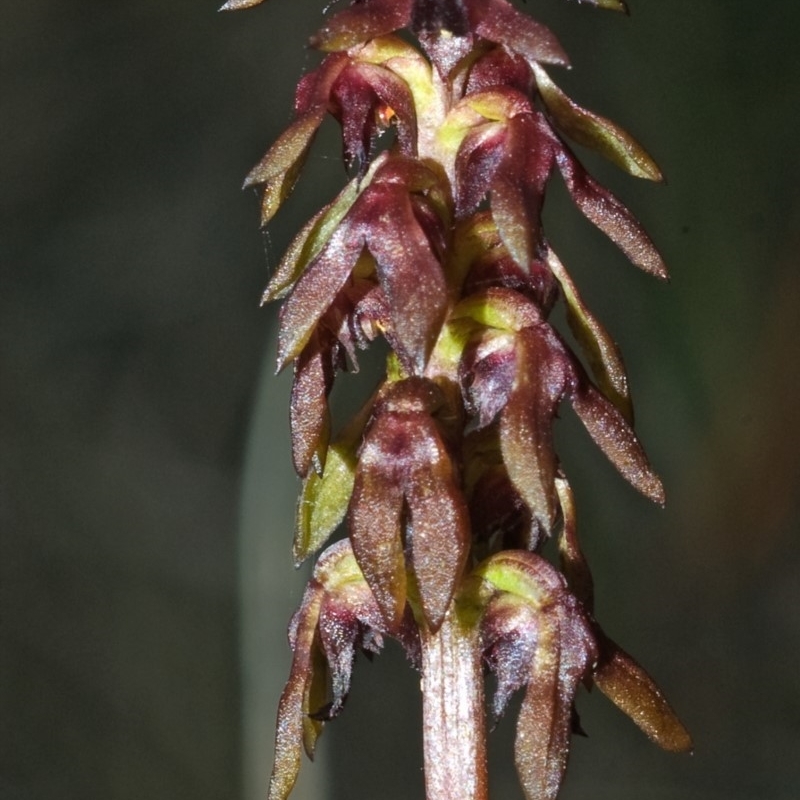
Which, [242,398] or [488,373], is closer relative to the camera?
[488,373]

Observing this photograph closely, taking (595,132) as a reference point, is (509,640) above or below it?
below

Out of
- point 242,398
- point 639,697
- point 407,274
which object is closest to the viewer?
point 407,274

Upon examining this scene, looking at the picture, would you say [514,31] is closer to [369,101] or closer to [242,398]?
[369,101]

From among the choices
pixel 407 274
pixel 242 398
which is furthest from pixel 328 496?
pixel 242 398

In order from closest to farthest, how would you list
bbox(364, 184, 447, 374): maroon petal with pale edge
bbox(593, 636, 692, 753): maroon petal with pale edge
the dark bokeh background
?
bbox(364, 184, 447, 374): maroon petal with pale edge
bbox(593, 636, 692, 753): maroon petal with pale edge
the dark bokeh background

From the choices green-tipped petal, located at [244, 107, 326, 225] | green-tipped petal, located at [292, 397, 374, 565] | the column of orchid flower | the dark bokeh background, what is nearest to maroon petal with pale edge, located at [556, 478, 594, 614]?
the column of orchid flower

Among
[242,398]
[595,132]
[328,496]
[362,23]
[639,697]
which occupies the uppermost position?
[362,23]

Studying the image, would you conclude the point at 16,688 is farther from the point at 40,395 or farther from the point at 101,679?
the point at 40,395

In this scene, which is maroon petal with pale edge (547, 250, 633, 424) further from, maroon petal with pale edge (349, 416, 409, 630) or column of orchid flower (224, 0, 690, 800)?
maroon petal with pale edge (349, 416, 409, 630)

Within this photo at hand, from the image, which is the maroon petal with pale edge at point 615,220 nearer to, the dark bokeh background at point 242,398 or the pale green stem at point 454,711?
the pale green stem at point 454,711
